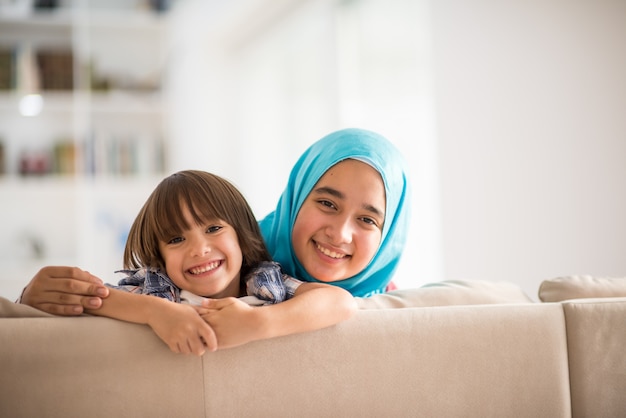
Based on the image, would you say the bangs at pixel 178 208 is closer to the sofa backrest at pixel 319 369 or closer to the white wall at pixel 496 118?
the sofa backrest at pixel 319 369

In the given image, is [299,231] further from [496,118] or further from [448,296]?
[496,118]

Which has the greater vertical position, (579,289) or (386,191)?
(386,191)

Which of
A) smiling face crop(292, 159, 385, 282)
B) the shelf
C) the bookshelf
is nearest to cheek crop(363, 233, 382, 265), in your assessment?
smiling face crop(292, 159, 385, 282)

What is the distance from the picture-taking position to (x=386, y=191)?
1.70 m

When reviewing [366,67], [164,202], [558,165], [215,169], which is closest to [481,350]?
[164,202]

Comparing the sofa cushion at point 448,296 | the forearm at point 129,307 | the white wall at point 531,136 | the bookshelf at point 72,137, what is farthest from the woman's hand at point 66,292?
the bookshelf at point 72,137

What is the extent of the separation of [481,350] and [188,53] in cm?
411

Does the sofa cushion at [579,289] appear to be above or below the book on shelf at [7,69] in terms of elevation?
below

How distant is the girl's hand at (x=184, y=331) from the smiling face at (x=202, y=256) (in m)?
0.27

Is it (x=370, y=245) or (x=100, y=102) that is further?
(x=100, y=102)

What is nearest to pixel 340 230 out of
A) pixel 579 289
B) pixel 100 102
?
pixel 579 289

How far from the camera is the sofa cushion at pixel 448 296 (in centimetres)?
144

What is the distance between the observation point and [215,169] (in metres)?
5.13

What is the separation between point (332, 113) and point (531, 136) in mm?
1370
